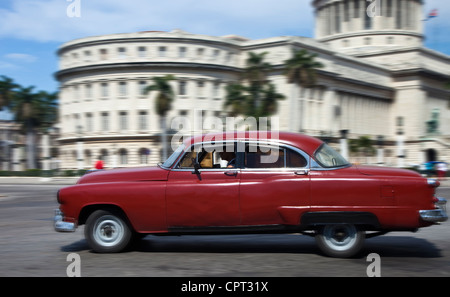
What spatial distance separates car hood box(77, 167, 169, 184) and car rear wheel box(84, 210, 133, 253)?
46 cm

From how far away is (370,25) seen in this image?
101938 mm

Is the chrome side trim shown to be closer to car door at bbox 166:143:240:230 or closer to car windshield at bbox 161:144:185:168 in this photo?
car door at bbox 166:143:240:230

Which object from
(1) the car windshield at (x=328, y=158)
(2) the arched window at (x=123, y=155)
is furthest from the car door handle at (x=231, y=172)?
(2) the arched window at (x=123, y=155)

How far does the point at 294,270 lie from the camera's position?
258 inches

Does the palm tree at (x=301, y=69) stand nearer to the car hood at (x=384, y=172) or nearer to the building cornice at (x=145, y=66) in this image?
the building cornice at (x=145, y=66)

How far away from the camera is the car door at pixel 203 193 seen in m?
7.32

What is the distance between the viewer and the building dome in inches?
3978

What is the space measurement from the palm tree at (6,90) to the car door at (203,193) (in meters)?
61.9

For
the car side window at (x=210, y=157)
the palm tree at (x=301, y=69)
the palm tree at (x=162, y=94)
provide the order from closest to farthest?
the car side window at (x=210, y=157), the palm tree at (x=301, y=69), the palm tree at (x=162, y=94)

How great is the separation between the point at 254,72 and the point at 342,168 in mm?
47736

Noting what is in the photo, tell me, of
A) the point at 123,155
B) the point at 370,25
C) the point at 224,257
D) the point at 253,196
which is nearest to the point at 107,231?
the point at 224,257

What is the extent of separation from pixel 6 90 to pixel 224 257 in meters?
62.7

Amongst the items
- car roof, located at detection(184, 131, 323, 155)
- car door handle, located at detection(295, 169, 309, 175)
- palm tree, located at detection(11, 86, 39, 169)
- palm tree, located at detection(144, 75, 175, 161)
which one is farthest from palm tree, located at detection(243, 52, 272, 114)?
car door handle, located at detection(295, 169, 309, 175)
